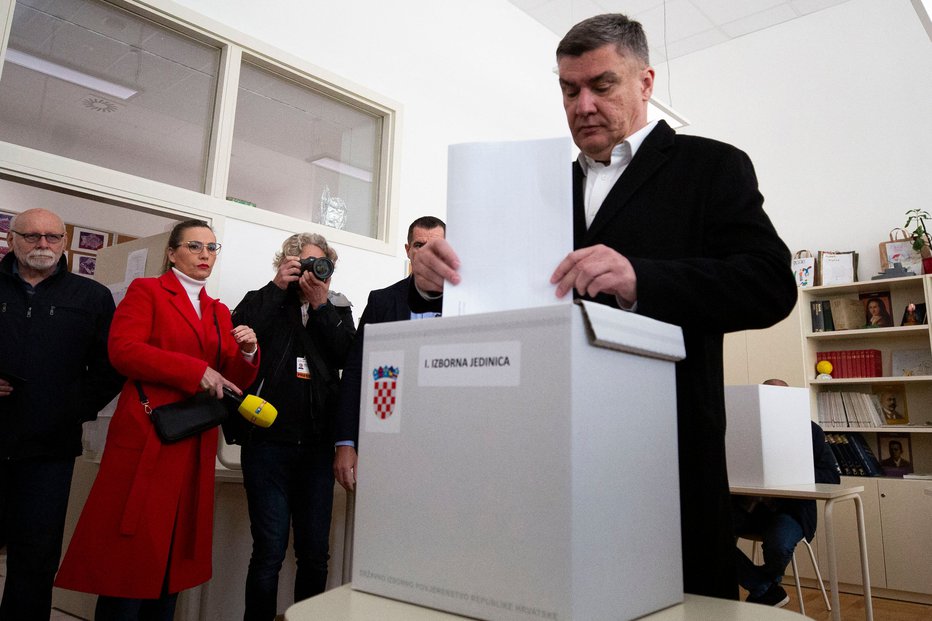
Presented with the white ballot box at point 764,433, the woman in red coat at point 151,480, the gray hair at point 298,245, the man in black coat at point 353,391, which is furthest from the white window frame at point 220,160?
the white ballot box at point 764,433

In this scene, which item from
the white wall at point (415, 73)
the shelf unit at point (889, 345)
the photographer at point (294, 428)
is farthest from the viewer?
the shelf unit at point (889, 345)

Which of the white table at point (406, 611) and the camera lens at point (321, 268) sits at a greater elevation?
the camera lens at point (321, 268)

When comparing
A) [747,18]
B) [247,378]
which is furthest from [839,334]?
[247,378]

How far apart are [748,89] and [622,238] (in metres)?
5.15

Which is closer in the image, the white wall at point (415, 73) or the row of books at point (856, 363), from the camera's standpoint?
the white wall at point (415, 73)

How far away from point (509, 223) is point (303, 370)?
1.69 m

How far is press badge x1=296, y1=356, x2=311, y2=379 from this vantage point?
2.22 meters

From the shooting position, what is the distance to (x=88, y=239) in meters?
5.16

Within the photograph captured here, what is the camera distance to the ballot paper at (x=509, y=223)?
663 mm

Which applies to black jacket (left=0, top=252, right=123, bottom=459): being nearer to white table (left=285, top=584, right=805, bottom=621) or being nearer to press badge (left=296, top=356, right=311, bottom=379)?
press badge (left=296, top=356, right=311, bottom=379)

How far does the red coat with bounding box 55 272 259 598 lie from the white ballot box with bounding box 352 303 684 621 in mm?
1427

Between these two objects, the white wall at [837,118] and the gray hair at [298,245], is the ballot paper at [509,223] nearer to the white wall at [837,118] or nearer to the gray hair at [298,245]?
the gray hair at [298,245]

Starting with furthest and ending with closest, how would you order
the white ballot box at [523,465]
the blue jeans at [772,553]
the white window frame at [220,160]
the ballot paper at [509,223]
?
1. the blue jeans at [772,553]
2. the white window frame at [220,160]
3. the ballot paper at [509,223]
4. the white ballot box at [523,465]

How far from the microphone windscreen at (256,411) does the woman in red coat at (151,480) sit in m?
0.09
